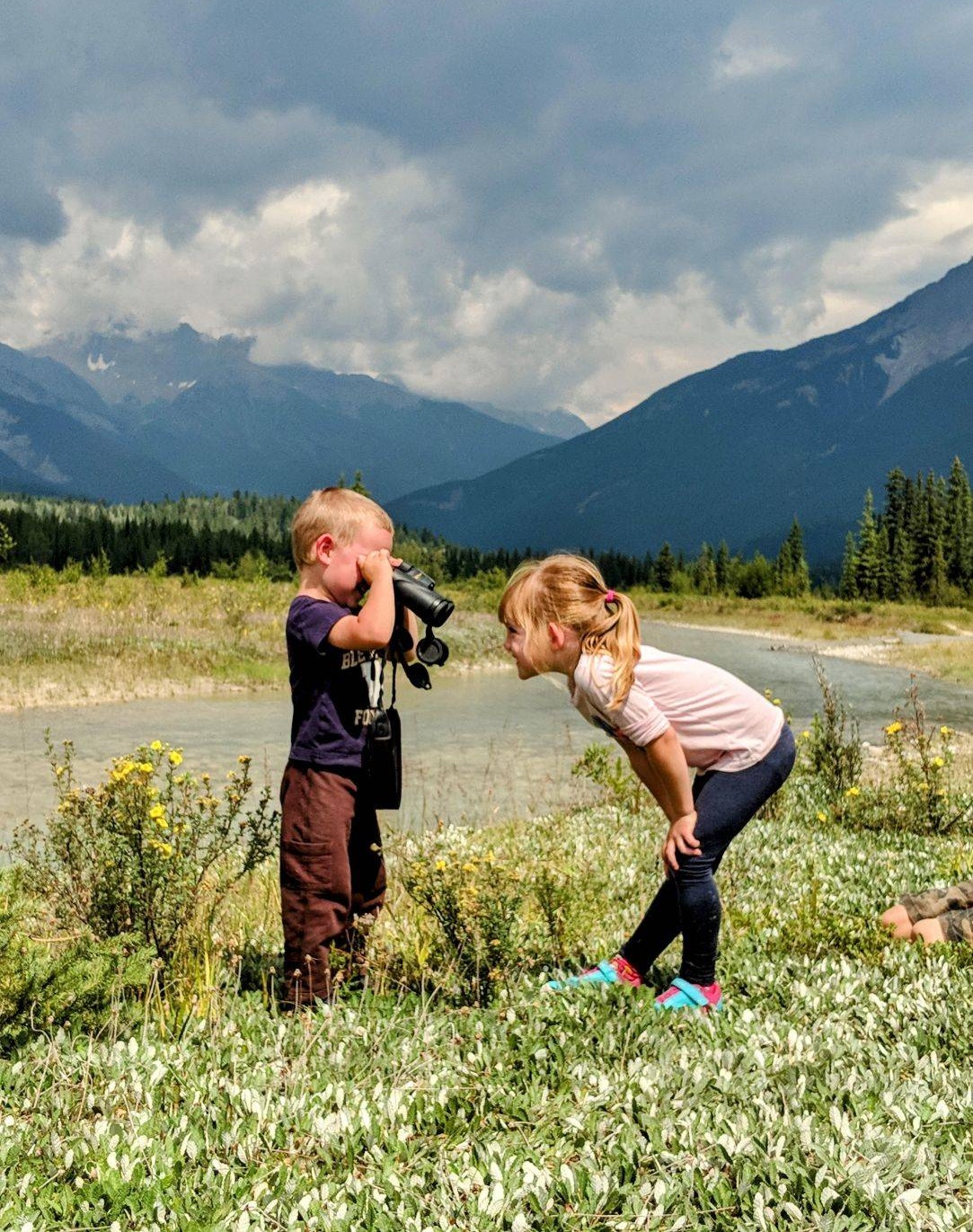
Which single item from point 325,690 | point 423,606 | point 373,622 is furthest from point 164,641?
point 373,622

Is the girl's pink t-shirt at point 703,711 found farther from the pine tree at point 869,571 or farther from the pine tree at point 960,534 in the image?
the pine tree at point 960,534

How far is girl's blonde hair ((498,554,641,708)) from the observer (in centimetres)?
382

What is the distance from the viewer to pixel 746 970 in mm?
4488

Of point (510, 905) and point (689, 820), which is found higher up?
point (689, 820)

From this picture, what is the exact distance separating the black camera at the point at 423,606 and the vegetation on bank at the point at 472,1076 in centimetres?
98

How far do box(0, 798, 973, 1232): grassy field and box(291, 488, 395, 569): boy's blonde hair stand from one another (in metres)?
1.51

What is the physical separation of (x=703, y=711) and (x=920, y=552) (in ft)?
315

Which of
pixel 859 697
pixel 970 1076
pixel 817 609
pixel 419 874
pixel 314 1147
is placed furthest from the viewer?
pixel 817 609

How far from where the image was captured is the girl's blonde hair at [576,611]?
3818 mm

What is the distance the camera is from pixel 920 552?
9038 cm

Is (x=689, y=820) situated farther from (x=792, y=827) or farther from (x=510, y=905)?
(x=792, y=827)

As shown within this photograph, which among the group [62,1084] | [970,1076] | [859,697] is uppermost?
[62,1084]

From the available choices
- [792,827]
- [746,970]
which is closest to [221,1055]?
[746,970]

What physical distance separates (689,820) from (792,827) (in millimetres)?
5046
